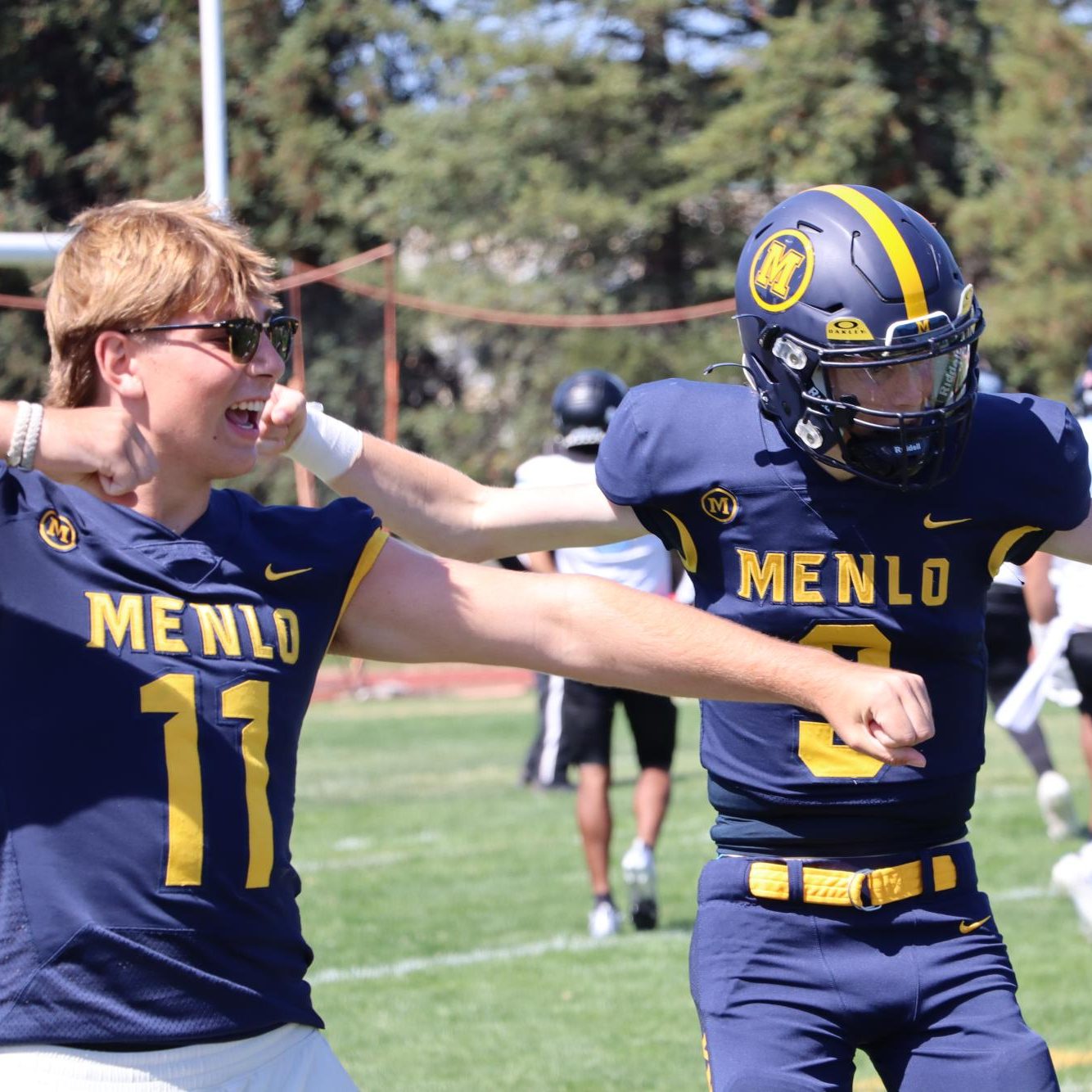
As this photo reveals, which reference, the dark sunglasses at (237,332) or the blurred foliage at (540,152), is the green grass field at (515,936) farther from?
the blurred foliage at (540,152)

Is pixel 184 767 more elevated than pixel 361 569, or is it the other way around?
pixel 361 569

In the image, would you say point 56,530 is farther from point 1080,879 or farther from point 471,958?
point 471,958

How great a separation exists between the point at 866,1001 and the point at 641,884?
14.2 feet

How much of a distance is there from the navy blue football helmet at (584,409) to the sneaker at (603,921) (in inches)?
79.8

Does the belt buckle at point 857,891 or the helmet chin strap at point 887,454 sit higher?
the helmet chin strap at point 887,454

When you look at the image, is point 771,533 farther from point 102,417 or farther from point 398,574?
point 102,417

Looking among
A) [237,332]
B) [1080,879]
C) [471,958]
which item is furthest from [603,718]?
[237,332]

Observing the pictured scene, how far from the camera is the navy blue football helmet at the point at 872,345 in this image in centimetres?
291

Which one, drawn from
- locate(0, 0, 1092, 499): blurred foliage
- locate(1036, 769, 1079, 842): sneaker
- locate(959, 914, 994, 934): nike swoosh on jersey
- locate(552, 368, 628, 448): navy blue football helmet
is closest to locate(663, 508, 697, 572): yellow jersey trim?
locate(959, 914, 994, 934): nike swoosh on jersey

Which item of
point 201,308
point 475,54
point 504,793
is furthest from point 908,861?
point 475,54

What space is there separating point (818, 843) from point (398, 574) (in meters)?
0.90

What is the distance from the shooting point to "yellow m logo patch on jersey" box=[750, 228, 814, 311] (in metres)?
3.06

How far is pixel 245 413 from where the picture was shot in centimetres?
259

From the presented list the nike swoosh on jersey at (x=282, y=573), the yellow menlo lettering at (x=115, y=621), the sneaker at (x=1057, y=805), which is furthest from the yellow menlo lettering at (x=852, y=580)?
the sneaker at (x=1057, y=805)
